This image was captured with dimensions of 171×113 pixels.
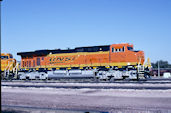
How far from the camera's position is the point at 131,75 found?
20344 millimetres

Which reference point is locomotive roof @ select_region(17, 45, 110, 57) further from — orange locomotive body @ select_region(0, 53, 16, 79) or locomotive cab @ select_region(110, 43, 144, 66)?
orange locomotive body @ select_region(0, 53, 16, 79)

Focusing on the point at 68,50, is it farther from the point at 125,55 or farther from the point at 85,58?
the point at 125,55

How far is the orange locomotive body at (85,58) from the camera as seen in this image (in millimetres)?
21103


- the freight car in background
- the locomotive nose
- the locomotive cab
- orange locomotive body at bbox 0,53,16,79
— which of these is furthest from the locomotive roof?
the locomotive nose

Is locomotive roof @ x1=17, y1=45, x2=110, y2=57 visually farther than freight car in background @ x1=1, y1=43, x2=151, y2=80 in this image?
Yes

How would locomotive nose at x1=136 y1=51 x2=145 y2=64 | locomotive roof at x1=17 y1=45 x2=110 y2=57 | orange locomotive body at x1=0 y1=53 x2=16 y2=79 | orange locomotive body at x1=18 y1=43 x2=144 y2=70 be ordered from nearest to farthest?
locomotive nose at x1=136 y1=51 x2=145 y2=64
orange locomotive body at x1=18 y1=43 x2=144 y2=70
locomotive roof at x1=17 y1=45 x2=110 y2=57
orange locomotive body at x1=0 y1=53 x2=16 y2=79

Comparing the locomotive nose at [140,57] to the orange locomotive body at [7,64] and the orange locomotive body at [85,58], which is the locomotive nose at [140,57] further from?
the orange locomotive body at [7,64]

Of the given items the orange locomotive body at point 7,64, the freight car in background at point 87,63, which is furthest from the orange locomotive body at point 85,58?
the orange locomotive body at point 7,64

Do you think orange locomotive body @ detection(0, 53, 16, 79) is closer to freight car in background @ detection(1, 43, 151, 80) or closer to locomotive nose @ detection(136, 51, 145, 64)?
freight car in background @ detection(1, 43, 151, 80)

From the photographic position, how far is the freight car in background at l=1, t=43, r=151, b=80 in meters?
20.8

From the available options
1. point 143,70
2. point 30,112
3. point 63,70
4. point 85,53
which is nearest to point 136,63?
point 143,70

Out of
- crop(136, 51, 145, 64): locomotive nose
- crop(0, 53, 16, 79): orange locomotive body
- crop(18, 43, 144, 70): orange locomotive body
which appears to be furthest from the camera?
crop(0, 53, 16, 79): orange locomotive body

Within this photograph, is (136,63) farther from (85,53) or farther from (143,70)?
(85,53)

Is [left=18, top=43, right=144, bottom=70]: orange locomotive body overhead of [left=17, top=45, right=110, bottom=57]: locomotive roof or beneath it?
beneath
